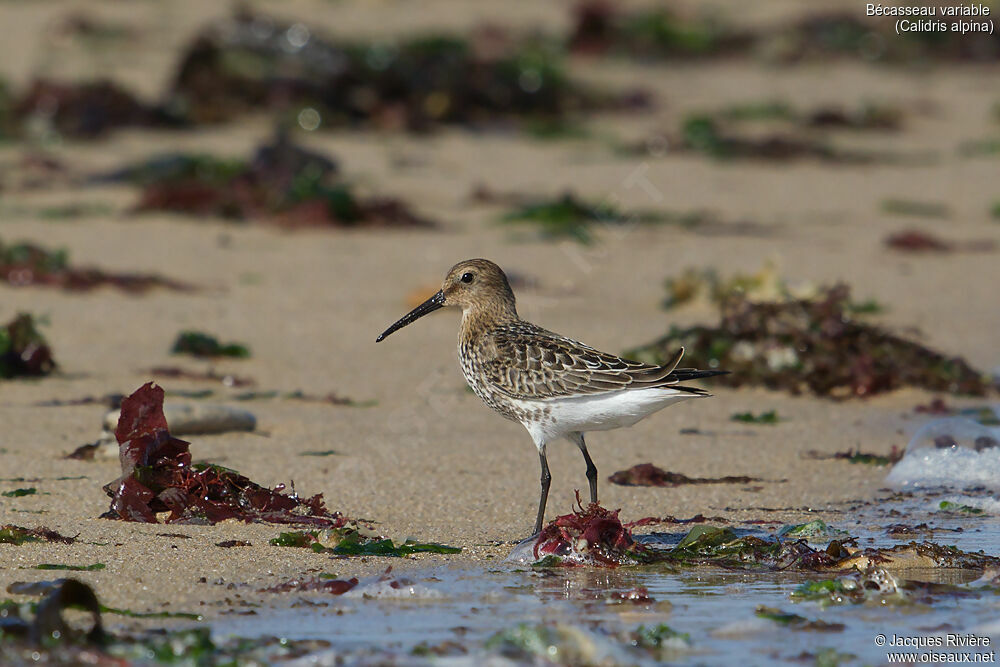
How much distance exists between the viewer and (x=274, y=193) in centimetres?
1191

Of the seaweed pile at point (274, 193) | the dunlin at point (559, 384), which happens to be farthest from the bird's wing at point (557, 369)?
the seaweed pile at point (274, 193)

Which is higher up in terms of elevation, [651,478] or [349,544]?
[651,478]

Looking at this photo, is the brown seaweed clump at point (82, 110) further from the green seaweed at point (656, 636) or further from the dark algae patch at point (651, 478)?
the green seaweed at point (656, 636)

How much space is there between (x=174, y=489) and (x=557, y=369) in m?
1.50

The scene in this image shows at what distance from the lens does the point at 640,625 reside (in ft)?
15.1


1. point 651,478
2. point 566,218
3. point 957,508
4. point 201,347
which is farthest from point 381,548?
point 566,218

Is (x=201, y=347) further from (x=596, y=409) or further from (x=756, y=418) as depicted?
(x=596, y=409)

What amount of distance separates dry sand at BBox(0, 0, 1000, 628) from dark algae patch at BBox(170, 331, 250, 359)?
9 centimetres

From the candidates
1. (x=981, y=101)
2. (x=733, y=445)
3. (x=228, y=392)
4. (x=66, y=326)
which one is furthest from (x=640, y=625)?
(x=981, y=101)

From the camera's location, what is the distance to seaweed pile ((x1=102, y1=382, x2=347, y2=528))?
5.51 meters

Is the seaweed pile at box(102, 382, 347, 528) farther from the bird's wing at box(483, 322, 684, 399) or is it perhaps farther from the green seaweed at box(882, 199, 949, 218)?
the green seaweed at box(882, 199, 949, 218)

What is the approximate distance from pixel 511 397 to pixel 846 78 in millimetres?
13706

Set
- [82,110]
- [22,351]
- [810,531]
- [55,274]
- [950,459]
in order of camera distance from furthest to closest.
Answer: [82,110] < [55,274] < [22,351] < [950,459] < [810,531]

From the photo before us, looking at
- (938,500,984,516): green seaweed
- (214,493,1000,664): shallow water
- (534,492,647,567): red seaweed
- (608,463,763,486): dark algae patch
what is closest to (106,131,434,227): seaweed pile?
(608,463,763,486): dark algae patch
